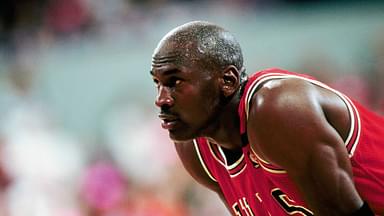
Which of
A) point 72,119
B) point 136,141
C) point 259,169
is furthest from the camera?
point 72,119

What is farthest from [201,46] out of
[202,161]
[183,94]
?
[202,161]

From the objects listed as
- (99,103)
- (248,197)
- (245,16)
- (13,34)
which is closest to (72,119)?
(99,103)

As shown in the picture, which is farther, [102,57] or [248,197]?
[102,57]

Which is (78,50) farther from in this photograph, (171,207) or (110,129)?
(171,207)

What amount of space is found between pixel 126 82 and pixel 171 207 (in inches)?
82.5

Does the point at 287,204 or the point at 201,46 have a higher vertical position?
the point at 201,46

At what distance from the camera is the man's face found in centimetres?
308

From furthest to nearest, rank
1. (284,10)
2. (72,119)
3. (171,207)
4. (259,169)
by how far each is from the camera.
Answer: (72,119), (284,10), (171,207), (259,169)

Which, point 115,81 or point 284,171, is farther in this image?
point 115,81

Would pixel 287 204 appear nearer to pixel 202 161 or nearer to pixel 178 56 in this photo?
pixel 202 161

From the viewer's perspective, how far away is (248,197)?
11.1 ft

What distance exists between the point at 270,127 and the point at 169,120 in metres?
0.46

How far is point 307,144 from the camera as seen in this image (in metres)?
2.83

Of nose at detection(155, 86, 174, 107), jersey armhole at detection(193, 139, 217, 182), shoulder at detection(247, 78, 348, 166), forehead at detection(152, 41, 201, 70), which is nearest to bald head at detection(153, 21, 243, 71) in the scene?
forehead at detection(152, 41, 201, 70)
